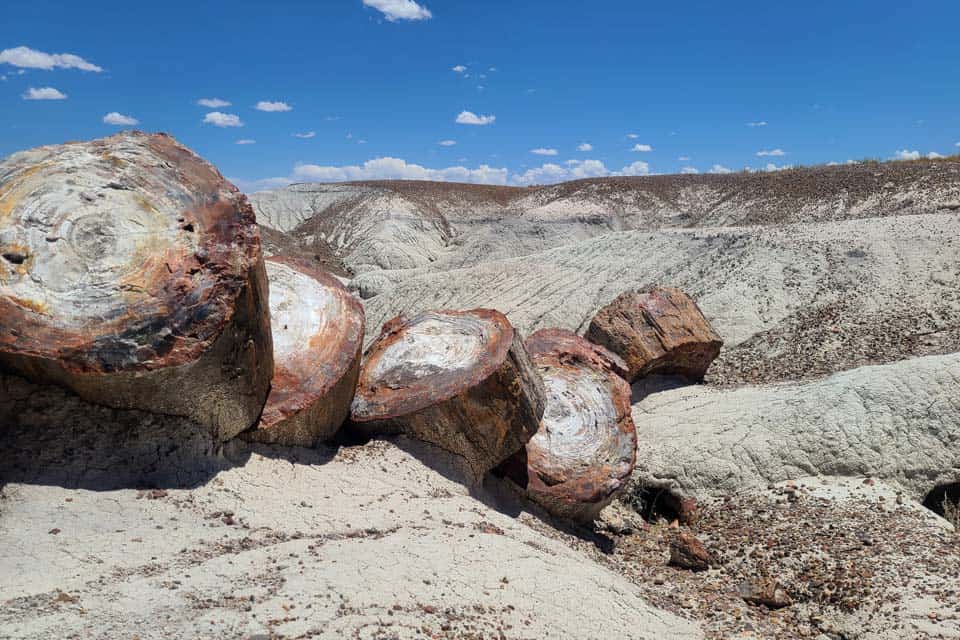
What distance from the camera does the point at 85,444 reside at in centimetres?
331

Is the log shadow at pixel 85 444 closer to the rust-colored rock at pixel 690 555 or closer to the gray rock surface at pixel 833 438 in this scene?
the rust-colored rock at pixel 690 555

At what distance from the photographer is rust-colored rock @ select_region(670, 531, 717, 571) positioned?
17.0 ft

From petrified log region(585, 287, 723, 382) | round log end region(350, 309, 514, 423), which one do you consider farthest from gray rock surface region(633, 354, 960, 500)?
round log end region(350, 309, 514, 423)

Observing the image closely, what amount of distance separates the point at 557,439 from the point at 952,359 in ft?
14.2

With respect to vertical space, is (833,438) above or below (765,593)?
above

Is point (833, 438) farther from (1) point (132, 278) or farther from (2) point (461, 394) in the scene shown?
(1) point (132, 278)

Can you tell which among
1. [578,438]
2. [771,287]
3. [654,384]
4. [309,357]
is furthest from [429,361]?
[771,287]

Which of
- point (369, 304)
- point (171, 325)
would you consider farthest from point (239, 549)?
point (369, 304)

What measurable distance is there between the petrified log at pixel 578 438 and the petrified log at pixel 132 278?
7.67 ft

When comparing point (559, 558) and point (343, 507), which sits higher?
point (343, 507)

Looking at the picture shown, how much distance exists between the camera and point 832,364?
9.27m

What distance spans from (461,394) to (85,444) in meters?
2.03

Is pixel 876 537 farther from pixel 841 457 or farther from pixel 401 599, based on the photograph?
pixel 401 599

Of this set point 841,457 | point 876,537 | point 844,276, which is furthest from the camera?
Result: point 844,276
